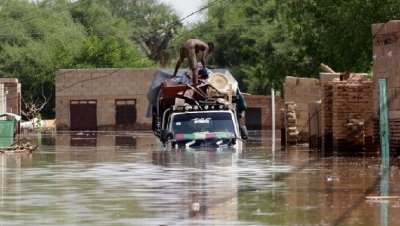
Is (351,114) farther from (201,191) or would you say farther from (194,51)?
(201,191)

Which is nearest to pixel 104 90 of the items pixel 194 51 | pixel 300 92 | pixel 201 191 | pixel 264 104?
pixel 264 104

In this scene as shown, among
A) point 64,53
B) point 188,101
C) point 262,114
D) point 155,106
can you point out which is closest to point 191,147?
point 188,101

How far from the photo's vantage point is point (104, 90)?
254 ft

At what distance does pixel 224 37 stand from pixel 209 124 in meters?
54.7

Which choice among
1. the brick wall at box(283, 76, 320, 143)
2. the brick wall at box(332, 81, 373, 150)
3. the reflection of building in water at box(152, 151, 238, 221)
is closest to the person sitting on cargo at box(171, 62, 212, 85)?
→ the reflection of building in water at box(152, 151, 238, 221)

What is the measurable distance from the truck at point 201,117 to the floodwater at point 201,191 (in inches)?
66.4

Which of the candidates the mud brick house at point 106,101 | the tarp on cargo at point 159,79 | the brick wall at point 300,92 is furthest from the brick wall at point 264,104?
the tarp on cargo at point 159,79

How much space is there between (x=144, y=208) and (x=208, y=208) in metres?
0.81

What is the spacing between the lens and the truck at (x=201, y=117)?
31.3m

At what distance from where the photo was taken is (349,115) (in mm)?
32938

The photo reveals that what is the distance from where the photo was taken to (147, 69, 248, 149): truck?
31312 millimetres

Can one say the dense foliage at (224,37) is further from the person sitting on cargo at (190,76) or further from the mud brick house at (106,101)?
the person sitting on cargo at (190,76)

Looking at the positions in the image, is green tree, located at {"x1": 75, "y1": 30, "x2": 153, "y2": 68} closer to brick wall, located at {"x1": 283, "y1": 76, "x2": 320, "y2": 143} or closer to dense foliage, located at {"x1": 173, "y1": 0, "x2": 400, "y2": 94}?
dense foliage, located at {"x1": 173, "y1": 0, "x2": 400, "y2": 94}

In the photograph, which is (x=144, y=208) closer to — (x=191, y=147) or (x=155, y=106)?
(x=191, y=147)
